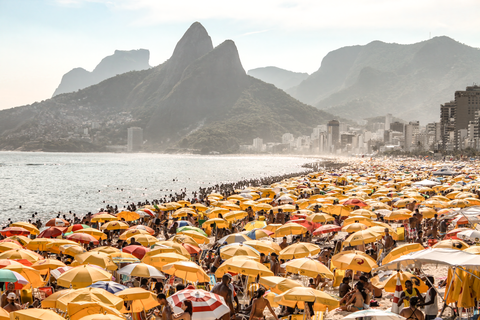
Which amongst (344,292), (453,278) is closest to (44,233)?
(344,292)

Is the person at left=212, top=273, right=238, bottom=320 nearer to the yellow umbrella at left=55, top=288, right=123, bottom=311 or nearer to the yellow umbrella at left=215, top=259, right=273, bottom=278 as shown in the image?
the yellow umbrella at left=215, top=259, right=273, bottom=278

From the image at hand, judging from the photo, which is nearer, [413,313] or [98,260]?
[413,313]

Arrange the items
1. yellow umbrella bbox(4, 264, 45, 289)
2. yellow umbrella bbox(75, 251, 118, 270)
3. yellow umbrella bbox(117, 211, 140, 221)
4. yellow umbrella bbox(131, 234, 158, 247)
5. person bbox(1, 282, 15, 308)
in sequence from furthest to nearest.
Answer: yellow umbrella bbox(117, 211, 140, 221)
yellow umbrella bbox(131, 234, 158, 247)
yellow umbrella bbox(75, 251, 118, 270)
yellow umbrella bbox(4, 264, 45, 289)
person bbox(1, 282, 15, 308)

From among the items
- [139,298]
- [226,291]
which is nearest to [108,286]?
[139,298]

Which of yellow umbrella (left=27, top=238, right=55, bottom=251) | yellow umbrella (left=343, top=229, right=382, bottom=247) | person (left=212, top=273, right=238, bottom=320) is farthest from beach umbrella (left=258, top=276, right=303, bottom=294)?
yellow umbrella (left=27, top=238, right=55, bottom=251)

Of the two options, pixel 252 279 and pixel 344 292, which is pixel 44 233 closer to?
pixel 252 279

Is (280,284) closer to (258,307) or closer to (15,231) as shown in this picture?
(258,307)

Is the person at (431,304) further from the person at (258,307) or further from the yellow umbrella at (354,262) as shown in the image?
the person at (258,307)
